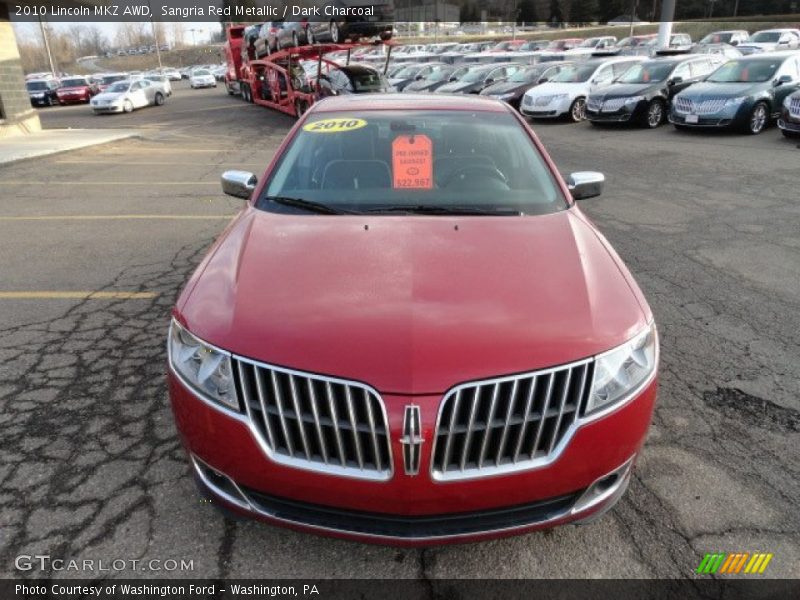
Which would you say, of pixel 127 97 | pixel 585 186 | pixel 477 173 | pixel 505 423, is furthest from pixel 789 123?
pixel 127 97

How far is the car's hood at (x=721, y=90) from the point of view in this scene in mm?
12391

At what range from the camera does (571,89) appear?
53.3ft

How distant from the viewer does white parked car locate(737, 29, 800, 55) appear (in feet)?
86.8

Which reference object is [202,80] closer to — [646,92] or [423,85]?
[423,85]

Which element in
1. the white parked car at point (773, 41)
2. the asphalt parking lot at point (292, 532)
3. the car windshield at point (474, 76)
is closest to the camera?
the asphalt parking lot at point (292, 532)

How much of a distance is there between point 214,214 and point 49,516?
5.55m

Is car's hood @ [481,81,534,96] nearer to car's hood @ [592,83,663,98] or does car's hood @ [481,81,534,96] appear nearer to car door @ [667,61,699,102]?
car's hood @ [592,83,663,98]

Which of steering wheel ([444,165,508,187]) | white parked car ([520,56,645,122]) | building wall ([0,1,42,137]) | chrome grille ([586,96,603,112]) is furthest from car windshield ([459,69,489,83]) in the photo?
steering wheel ([444,165,508,187])

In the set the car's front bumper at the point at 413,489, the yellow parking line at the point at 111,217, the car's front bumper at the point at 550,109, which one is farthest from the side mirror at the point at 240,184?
the car's front bumper at the point at 550,109

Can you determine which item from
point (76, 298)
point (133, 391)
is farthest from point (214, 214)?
point (133, 391)

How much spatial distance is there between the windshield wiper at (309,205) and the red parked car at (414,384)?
1.41 feet

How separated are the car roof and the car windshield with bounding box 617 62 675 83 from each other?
12.9 meters

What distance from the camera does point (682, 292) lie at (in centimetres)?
470

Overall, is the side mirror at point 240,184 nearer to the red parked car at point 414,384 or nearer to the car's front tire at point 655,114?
the red parked car at point 414,384
